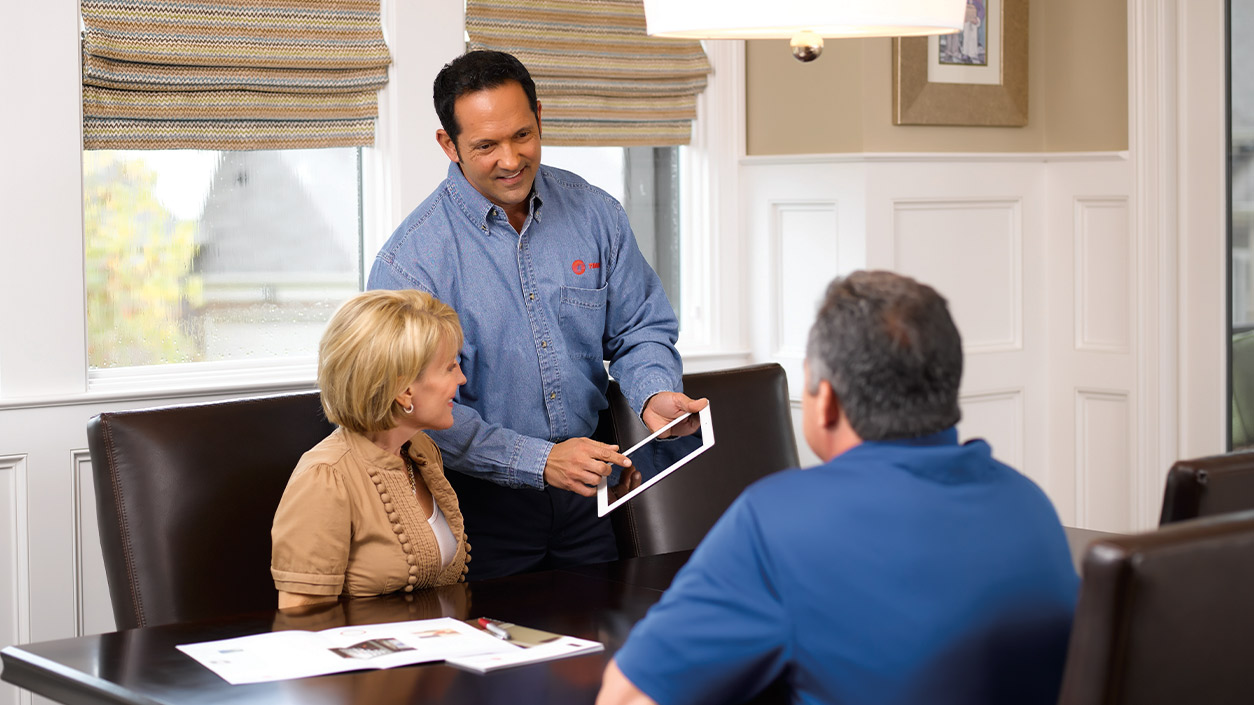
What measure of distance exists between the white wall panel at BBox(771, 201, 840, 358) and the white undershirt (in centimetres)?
183

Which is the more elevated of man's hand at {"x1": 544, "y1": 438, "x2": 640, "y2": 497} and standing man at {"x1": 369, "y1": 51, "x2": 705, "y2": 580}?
standing man at {"x1": 369, "y1": 51, "x2": 705, "y2": 580}

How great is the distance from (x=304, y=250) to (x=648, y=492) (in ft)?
4.09

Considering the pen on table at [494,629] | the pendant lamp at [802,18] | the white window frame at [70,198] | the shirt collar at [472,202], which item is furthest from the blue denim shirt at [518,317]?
the white window frame at [70,198]

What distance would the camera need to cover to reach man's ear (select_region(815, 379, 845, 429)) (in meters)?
1.28

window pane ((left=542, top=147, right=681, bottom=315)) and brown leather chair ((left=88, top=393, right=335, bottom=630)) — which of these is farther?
window pane ((left=542, top=147, right=681, bottom=315))

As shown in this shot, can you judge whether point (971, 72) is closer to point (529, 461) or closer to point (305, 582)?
point (529, 461)

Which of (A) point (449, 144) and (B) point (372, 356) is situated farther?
(A) point (449, 144)

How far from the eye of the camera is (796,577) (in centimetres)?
119

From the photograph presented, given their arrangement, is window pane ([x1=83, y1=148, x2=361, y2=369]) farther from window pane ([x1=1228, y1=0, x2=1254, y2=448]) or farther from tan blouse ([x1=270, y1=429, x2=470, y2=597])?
window pane ([x1=1228, y1=0, x2=1254, y2=448])

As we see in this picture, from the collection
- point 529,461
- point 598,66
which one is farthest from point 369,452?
point 598,66

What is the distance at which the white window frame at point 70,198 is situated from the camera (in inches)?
110

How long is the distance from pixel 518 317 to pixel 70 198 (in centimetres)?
113

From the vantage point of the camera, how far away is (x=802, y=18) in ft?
5.57

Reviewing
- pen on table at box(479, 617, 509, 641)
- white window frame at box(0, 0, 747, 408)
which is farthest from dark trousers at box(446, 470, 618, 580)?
white window frame at box(0, 0, 747, 408)
